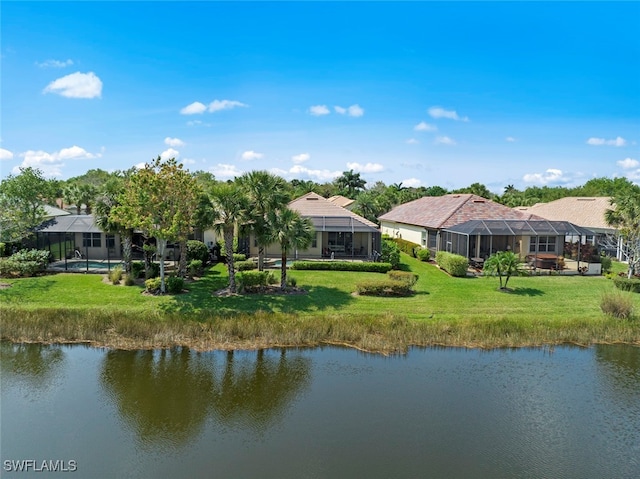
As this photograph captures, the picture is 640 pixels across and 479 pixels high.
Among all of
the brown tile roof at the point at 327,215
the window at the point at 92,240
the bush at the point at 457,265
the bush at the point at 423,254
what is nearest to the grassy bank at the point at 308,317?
the bush at the point at 457,265

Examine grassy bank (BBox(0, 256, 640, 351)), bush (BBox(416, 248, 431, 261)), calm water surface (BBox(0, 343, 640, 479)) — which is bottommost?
calm water surface (BBox(0, 343, 640, 479))

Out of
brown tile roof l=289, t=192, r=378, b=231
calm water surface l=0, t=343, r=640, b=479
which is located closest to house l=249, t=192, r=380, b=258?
brown tile roof l=289, t=192, r=378, b=231

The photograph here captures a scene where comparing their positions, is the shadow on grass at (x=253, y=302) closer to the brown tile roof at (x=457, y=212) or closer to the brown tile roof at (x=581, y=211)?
the brown tile roof at (x=457, y=212)

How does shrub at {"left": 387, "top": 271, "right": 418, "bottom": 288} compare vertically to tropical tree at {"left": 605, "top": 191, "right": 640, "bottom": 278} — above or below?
below

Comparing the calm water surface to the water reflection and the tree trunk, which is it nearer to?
the water reflection

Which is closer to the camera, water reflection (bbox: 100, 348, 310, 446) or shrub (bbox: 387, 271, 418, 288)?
water reflection (bbox: 100, 348, 310, 446)

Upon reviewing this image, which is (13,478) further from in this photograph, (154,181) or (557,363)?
(557,363)

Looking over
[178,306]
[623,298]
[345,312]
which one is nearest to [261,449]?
[345,312]
